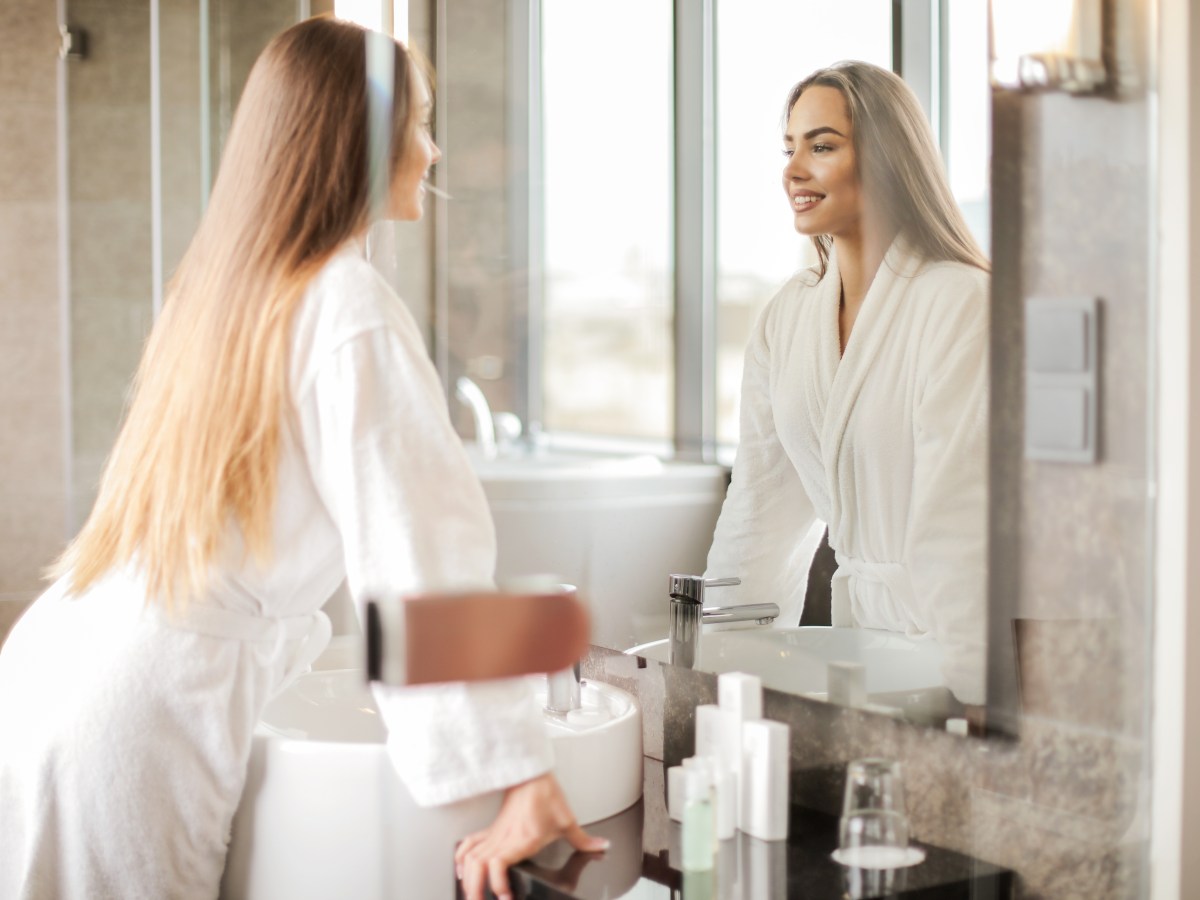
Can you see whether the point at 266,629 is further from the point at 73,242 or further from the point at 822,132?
the point at 73,242

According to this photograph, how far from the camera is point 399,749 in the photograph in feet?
3.72

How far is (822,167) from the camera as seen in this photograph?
120 centimetres

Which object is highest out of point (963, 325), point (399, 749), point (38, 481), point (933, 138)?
point (933, 138)

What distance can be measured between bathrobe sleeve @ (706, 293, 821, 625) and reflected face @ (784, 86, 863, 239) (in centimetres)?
9

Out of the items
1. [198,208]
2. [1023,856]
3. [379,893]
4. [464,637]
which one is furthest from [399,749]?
[198,208]

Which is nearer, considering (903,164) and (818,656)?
(903,164)

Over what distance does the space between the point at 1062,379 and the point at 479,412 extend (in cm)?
65

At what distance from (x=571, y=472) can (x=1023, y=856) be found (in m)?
0.63

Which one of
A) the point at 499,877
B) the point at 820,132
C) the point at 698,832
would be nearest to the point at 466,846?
the point at 499,877

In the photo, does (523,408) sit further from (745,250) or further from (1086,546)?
(1086,546)

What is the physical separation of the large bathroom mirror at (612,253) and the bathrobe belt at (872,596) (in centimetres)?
2

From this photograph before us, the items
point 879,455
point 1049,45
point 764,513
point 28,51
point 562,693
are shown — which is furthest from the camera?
point 28,51

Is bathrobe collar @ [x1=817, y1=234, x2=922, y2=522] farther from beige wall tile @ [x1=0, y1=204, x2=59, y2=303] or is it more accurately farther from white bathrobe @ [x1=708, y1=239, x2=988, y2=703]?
beige wall tile @ [x1=0, y1=204, x2=59, y2=303]

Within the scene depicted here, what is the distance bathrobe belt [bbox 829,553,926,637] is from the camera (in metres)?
1.16
